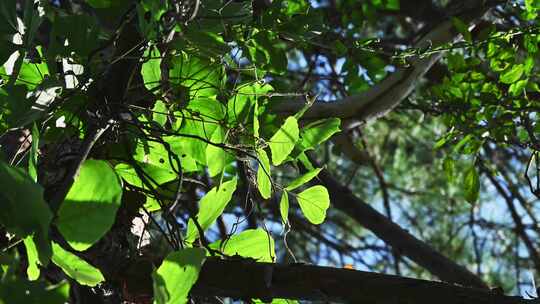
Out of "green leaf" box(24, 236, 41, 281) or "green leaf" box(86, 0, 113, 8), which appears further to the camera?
"green leaf" box(86, 0, 113, 8)

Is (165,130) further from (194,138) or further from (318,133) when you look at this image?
(318,133)

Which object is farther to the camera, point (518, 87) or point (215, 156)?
point (518, 87)

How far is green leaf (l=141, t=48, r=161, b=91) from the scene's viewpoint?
86cm

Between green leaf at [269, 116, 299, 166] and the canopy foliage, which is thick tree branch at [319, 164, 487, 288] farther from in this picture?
green leaf at [269, 116, 299, 166]

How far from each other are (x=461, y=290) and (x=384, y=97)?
88cm

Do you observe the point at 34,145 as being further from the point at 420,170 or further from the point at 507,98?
the point at 420,170

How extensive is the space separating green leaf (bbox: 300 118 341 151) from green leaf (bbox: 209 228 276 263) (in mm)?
132

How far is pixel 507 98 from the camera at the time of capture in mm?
1459

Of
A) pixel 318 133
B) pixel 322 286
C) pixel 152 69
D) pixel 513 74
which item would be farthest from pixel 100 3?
pixel 513 74

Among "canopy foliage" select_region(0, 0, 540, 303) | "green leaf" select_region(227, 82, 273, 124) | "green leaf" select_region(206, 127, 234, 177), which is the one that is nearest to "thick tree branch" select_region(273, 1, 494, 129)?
"canopy foliage" select_region(0, 0, 540, 303)

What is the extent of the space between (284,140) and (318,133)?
0.10 meters

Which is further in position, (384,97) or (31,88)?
(384,97)

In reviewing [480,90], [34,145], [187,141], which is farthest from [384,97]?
[34,145]

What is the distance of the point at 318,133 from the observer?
3.11 feet
